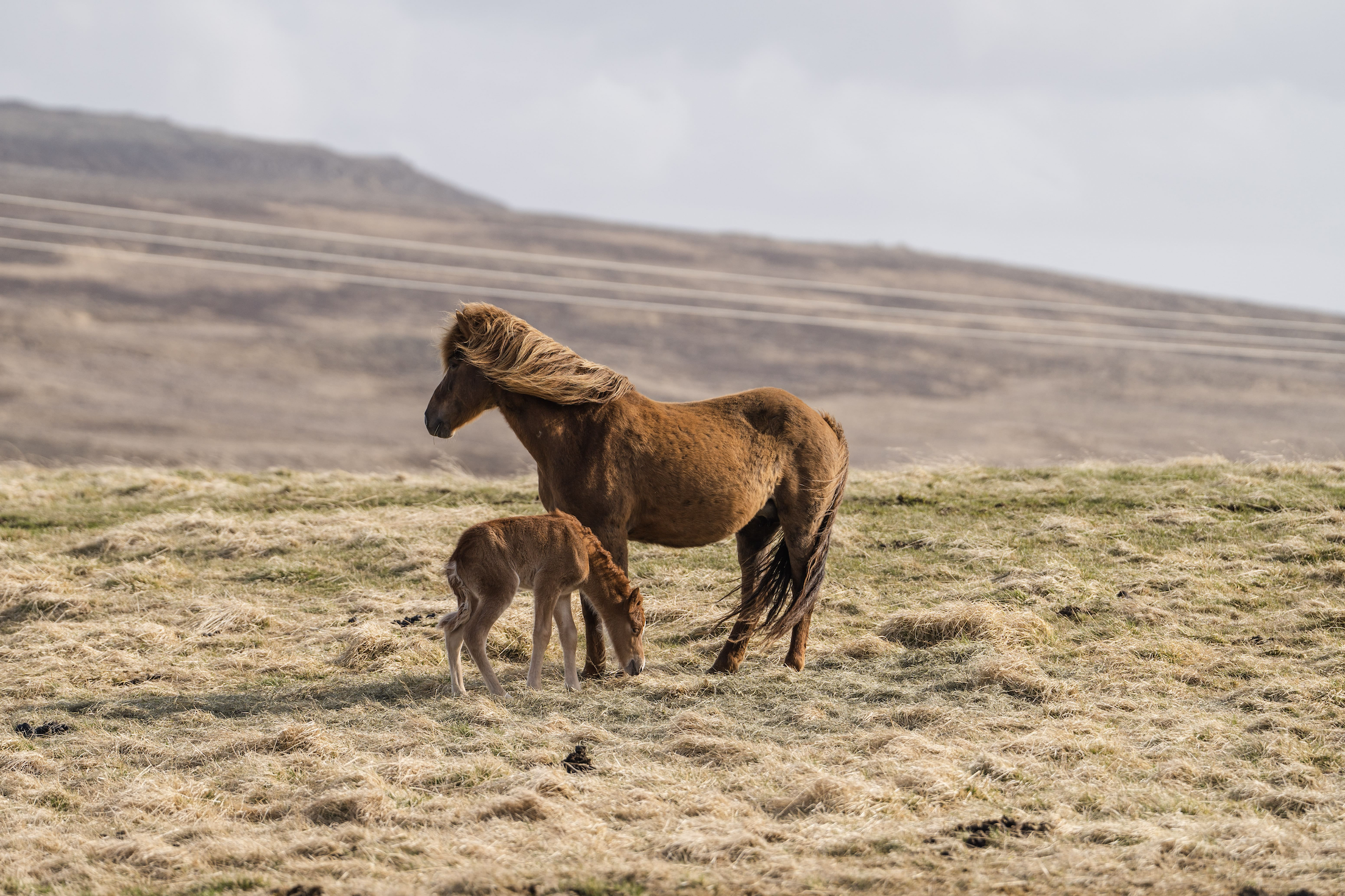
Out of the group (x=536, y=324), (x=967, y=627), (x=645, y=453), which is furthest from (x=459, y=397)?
(x=536, y=324)

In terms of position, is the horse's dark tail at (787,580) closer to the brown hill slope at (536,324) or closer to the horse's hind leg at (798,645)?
the horse's hind leg at (798,645)

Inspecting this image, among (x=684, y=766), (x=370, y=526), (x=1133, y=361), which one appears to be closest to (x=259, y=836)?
(x=684, y=766)

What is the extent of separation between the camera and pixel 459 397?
8.15 m

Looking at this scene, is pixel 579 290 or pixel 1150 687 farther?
A: pixel 579 290

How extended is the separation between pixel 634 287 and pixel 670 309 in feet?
18.3

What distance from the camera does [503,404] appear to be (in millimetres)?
8148

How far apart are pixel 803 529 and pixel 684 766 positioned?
8.52 ft

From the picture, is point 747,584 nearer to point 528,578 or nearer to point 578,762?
point 528,578

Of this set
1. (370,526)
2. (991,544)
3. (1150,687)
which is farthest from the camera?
(370,526)

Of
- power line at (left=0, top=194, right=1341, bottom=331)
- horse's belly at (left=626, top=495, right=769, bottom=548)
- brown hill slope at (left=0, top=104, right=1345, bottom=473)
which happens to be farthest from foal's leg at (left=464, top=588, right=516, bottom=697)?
power line at (left=0, top=194, right=1341, bottom=331)

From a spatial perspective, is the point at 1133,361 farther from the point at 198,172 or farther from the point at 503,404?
the point at 198,172

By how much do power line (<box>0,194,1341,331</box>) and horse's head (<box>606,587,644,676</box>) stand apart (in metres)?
53.3

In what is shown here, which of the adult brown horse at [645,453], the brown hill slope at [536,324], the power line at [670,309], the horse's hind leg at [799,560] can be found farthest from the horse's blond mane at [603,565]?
the power line at [670,309]

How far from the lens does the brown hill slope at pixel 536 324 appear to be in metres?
36.8
